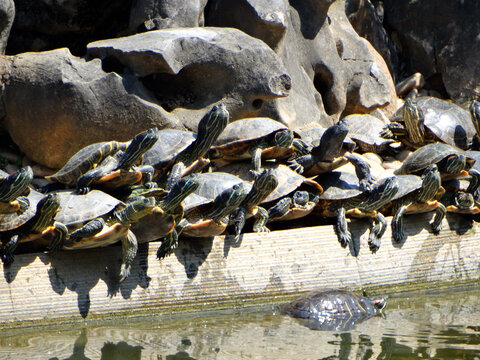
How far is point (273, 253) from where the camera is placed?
6.50m

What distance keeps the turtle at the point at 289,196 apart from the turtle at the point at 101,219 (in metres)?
1.41

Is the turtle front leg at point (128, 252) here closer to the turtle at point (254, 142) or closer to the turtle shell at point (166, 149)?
the turtle shell at point (166, 149)

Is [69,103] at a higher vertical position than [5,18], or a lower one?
lower

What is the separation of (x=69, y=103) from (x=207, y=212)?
1.93 m

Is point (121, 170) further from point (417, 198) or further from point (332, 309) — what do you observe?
point (417, 198)

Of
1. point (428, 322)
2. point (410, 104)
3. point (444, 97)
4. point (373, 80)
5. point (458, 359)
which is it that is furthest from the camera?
point (444, 97)

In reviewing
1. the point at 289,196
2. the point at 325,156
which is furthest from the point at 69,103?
the point at 325,156

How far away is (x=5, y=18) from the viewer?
25.6 feet

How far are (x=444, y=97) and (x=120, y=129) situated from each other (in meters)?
7.08

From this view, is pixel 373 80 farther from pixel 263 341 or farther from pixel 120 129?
pixel 263 341

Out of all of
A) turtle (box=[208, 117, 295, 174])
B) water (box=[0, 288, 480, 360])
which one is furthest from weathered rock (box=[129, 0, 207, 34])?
water (box=[0, 288, 480, 360])

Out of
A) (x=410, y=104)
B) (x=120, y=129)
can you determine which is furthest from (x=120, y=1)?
(x=410, y=104)

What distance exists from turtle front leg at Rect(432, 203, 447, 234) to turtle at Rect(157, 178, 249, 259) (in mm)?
2174

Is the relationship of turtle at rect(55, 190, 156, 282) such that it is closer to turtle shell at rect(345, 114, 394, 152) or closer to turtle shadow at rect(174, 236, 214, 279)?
turtle shadow at rect(174, 236, 214, 279)
